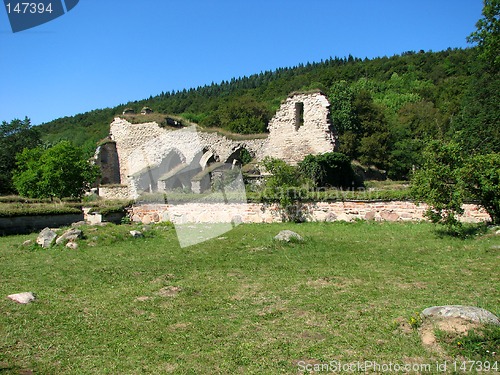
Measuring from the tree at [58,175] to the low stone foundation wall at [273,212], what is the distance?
23.1 ft

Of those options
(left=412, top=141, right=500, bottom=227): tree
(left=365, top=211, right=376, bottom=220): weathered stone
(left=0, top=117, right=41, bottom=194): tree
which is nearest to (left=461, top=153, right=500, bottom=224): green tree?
(left=412, top=141, right=500, bottom=227): tree

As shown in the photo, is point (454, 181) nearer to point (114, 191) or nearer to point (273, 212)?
point (273, 212)

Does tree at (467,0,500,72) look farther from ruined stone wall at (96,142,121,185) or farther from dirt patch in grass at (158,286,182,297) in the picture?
ruined stone wall at (96,142,121,185)

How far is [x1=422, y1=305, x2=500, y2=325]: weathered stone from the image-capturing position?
4.21m

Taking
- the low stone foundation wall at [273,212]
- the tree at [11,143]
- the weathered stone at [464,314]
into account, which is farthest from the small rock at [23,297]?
the tree at [11,143]

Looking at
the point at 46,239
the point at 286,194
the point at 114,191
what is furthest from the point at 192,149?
the point at 46,239

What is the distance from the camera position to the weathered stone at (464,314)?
421 centimetres

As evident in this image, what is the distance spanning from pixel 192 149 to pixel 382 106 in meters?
29.8

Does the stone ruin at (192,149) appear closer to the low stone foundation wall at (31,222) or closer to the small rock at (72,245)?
the low stone foundation wall at (31,222)

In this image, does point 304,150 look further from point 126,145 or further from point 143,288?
point 143,288

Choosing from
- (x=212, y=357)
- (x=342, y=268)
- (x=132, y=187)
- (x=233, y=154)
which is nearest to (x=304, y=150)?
(x=233, y=154)

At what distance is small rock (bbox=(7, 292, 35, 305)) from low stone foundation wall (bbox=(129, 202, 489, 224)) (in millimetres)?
11225

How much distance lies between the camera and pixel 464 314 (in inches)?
171

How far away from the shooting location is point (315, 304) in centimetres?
584
